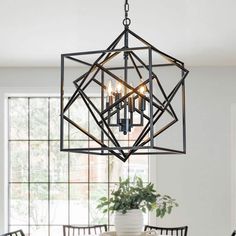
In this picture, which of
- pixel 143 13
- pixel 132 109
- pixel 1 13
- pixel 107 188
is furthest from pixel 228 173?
pixel 132 109

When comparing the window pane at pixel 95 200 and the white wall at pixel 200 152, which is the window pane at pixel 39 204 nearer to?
the white wall at pixel 200 152

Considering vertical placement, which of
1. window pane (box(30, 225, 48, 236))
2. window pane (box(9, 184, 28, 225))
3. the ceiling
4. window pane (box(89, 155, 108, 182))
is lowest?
window pane (box(30, 225, 48, 236))

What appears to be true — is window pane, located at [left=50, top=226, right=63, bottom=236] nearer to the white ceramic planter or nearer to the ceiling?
the ceiling

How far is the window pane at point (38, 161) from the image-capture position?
659cm

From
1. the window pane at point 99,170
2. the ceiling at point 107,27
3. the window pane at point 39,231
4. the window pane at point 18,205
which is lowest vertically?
the window pane at point 39,231

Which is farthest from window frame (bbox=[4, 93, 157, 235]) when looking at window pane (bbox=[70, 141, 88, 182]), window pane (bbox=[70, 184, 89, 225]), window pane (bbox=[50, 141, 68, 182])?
window pane (bbox=[70, 184, 89, 225])

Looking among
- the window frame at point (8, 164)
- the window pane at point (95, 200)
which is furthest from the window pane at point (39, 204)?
the window pane at point (95, 200)

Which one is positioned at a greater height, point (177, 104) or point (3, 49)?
point (3, 49)

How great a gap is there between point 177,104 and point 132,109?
3.81 metres

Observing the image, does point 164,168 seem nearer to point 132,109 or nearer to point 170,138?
point 170,138

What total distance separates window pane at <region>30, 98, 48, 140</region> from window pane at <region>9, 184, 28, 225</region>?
611 millimetres

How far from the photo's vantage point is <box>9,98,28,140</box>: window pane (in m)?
6.62

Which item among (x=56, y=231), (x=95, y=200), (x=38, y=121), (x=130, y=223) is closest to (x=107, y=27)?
(x=130, y=223)

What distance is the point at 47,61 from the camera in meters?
6.15
